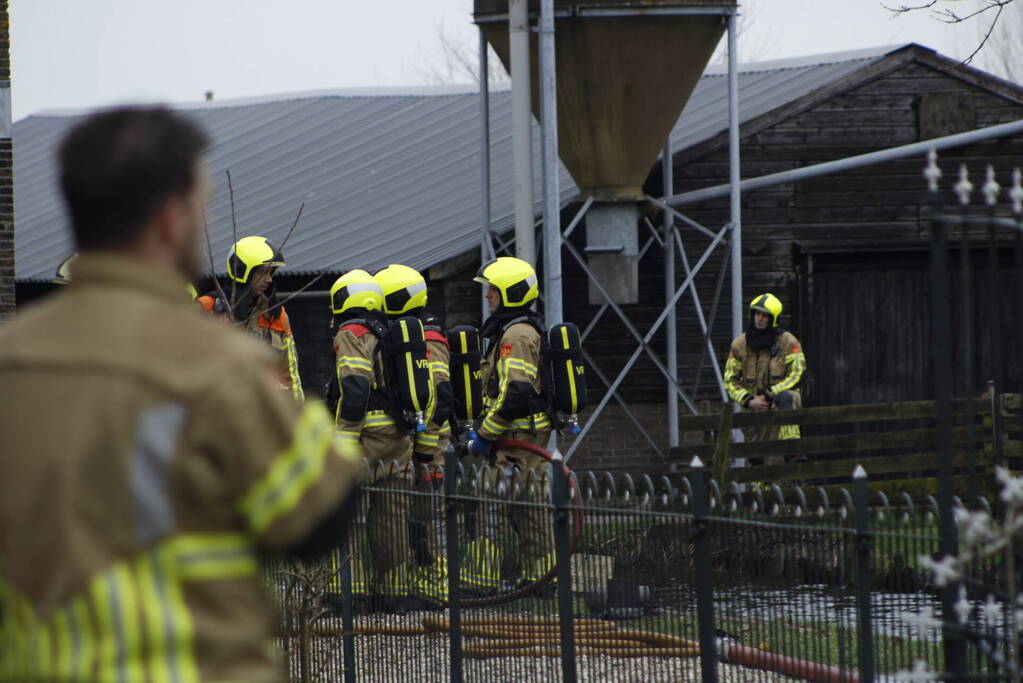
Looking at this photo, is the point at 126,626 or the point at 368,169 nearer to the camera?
the point at 126,626

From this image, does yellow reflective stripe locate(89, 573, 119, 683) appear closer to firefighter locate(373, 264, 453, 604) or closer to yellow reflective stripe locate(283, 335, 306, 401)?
firefighter locate(373, 264, 453, 604)

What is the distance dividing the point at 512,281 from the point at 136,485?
7850 millimetres

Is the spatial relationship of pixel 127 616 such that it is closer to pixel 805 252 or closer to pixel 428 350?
pixel 428 350

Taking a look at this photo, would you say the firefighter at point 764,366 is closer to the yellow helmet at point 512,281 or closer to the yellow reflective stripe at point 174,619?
the yellow helmet at point 512,281

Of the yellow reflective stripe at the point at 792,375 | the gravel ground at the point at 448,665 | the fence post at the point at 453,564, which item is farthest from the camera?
the yellow reflective stripe at the point at 792,375

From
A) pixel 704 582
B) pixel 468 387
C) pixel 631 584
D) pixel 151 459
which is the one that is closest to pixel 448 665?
pixel 631 584

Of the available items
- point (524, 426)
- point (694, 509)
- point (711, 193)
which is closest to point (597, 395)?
point (711, 193)

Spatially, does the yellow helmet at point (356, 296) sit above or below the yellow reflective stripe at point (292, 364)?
above

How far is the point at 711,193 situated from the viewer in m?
15.4

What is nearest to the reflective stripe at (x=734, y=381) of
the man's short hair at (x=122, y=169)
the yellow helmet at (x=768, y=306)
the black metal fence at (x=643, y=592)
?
the yellow helmet at (x=768, y=306)

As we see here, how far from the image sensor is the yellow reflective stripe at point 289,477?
253 cm

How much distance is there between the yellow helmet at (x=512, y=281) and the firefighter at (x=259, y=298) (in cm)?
138

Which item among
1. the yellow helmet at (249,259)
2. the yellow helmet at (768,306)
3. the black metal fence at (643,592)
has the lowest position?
the black metal fence at (643,592)

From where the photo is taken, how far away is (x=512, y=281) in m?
10.2
